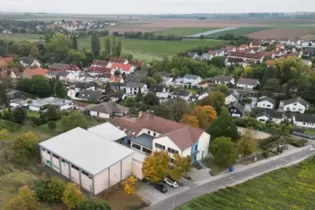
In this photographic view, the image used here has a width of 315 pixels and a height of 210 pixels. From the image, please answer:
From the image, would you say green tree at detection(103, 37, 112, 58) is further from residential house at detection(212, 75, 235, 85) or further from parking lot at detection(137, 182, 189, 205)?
parking lot at detection(137, 182, 189, 205)

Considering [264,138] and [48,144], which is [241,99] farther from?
[48,144]

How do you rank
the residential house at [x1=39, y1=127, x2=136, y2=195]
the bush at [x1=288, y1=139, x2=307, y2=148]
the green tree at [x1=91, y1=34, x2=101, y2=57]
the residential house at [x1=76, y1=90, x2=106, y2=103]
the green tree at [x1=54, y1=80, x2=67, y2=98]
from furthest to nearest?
1. the green tree at [x1=91, y1=34, x2=101, y2=57]
2. the residential house at [x1=76, y1=90, x2=106, y2=103]
3. the green tree at [x1=54, y1=80, x2=67, y2=98]
4. the bush at [x1=288, y1=139, x2=307, y2=148]
5. the residential house at [x1=39, y1=127, x2=136, y2=195]

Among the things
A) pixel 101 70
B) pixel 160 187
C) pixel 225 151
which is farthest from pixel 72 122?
pixel 101 70

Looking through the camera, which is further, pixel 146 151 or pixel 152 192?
pixel 146 151

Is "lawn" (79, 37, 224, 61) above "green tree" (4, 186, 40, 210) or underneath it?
above

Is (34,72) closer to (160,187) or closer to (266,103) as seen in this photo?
(266,103)

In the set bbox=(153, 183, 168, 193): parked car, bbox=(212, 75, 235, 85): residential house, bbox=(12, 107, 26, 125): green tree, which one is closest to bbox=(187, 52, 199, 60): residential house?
bbox=(212, 75, 235, 85): residential house
